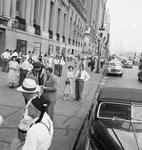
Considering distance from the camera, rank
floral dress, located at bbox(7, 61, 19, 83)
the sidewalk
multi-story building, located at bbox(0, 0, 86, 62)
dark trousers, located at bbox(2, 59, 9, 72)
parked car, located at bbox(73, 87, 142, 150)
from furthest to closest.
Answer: multi-story building, located at bbox(0, 0, 86, 62), dark trousers, located at bbox(2, 59, 9, 72), floral dress, located at bbox(7, 61, 19, 83), the sidewalk, parked car, located at bbox(73, 87, 142, 150)

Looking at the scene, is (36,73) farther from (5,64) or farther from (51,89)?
(5,64)

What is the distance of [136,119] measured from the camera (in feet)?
13.9

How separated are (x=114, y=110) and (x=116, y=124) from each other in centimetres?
55

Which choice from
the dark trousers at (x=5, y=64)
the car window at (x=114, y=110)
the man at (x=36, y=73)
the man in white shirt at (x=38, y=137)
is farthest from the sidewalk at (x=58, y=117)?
the dark trousers at (x=5, y=64)

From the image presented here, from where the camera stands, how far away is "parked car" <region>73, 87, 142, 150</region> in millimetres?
3523

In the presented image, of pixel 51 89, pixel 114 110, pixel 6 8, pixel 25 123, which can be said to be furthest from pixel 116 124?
pixel 6 8

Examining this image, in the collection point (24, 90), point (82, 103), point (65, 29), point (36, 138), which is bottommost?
point (82, 103)

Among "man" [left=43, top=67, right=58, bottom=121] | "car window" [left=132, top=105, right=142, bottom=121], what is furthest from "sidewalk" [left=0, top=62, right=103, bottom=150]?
"car window" [left=132, top=105, right=142, bottom=121]

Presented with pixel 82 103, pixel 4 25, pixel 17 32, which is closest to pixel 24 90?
pixel 82 103

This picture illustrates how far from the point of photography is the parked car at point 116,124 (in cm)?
352

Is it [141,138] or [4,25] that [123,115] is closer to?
[141,138]

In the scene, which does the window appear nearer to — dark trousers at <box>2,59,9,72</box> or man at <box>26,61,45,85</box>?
dark trousers at <box>2,59,9,72</box>

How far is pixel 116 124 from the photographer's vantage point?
4.14m

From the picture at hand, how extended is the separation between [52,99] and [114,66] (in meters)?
18.5
